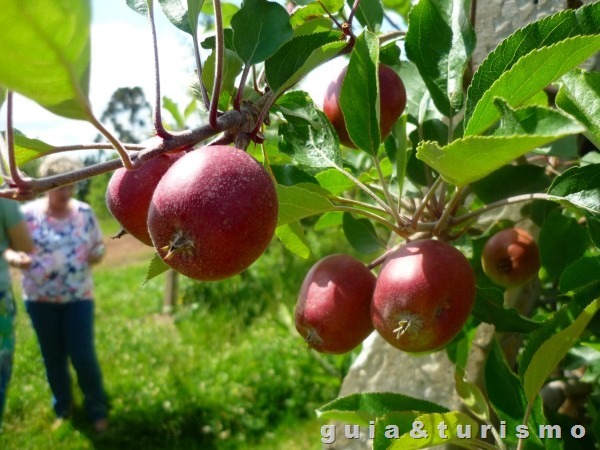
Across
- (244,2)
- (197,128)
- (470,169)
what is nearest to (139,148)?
(197,128)

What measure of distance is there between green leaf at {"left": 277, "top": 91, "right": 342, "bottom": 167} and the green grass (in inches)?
70.6

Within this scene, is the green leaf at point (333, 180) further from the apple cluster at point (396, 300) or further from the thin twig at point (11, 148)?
the thin twig at point (11, 148)

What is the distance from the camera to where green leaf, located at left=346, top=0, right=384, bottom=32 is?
1069 millimetres

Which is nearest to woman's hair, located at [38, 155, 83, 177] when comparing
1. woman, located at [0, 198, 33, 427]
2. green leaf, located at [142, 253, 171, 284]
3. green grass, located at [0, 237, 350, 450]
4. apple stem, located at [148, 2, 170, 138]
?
woman, located at [0, 198, 33, 427]

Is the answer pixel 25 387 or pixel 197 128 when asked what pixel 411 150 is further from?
pixel 25 387

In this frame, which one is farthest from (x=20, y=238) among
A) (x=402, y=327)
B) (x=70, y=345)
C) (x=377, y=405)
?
(x=402, y=327)

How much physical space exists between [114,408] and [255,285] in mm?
2221

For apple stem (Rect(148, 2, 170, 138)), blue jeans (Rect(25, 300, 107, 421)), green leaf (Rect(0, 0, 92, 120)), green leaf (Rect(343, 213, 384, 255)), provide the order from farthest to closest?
1. blue jeans (Rect(25, 300, 107, 421))
2. green leaf (Rect(343, 213, 384, 255))
3. apple stem (Rect(148, 2, 170, 138))
4. green leaf (Rect(0, 0, 92, 120))

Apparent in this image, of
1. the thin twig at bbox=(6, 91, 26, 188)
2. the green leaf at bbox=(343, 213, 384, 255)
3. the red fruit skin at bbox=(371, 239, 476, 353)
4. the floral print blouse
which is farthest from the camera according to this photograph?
the floral print blouse

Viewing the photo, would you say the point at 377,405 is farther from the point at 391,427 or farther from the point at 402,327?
the point at 402,327

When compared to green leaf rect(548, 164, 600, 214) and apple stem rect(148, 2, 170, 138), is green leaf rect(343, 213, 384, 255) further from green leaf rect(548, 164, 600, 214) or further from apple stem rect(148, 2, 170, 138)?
apple stem rect(148, 2, 170, 138)

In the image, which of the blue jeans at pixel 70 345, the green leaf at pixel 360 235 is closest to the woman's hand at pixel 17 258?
the blue jeans at pixel 70 345

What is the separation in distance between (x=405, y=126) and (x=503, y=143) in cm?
37

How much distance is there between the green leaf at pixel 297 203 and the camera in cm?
77
